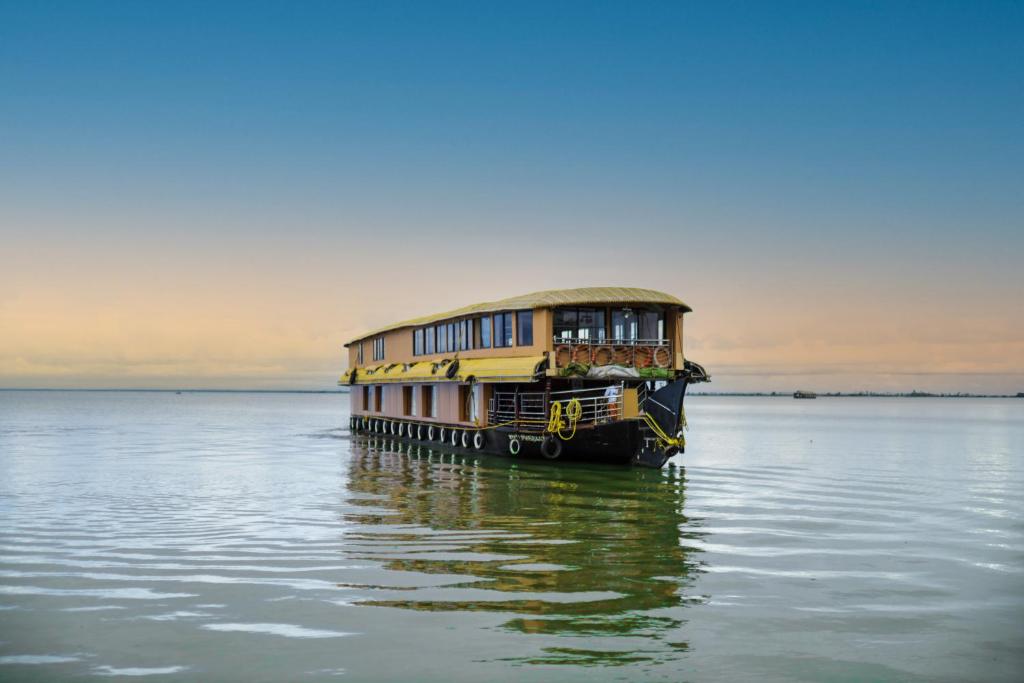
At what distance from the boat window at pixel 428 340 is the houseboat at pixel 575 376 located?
537cm

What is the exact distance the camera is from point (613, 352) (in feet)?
112

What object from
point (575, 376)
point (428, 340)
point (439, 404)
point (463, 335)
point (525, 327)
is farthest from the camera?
point (428, 340)

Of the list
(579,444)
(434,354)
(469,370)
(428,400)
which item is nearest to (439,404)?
(434,354)

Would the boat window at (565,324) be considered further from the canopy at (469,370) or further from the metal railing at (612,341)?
the canopy at (469,370)

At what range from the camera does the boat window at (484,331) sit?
38819mm

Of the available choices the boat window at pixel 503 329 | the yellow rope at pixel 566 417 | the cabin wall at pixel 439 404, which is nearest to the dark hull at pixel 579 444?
the yellow rope at pixel 566 417

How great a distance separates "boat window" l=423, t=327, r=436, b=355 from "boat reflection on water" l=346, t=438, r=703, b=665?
15218mm

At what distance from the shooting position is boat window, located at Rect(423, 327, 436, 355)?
46625mm

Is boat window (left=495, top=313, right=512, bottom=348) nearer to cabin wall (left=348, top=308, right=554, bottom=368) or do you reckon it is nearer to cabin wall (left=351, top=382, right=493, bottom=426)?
cabin wall (left=348, top=308, right=554, bottom=368)

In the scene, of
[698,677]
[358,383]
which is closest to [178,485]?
[698,677]

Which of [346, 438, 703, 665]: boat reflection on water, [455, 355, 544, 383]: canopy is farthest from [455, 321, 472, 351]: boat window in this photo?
[346, 438, 703, 665]: boat reflection on water

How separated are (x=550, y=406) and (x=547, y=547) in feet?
58.5

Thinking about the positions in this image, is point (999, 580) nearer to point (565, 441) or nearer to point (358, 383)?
point (565, 441)

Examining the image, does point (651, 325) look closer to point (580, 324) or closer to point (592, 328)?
point (592, 328)
